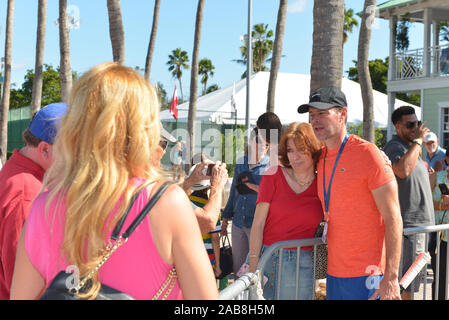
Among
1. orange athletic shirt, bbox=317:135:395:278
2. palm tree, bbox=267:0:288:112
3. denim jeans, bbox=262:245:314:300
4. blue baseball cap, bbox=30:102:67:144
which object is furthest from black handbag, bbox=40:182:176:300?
palm tree, bbox=267:0:288:112

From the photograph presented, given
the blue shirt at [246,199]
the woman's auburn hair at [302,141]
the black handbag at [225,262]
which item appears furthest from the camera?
the black handbag at [225,262]

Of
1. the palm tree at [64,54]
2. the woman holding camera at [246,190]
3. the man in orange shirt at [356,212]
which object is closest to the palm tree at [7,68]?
the palm tree at [64,54]

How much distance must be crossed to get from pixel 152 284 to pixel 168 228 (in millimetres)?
186

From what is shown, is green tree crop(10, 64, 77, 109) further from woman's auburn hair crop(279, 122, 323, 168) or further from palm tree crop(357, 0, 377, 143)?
woman's auburn hair crop(279, 122, 323, 168)

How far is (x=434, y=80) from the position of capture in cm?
2142

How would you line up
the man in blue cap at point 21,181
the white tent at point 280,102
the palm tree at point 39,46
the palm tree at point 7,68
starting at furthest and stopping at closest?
the white tent at point 280,102, the palm tree at point 7,68, the palm tree at point 39,46, the man in blue cap at point 21,181

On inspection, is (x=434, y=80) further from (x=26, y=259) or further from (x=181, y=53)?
(x=181, y=53)

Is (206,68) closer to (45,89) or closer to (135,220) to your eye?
(45,89)

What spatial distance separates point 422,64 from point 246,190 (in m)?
20.0

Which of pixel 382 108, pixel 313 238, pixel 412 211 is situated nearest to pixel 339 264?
pixel 313 238

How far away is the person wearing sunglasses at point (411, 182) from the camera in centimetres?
422

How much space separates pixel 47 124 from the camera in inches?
97.0

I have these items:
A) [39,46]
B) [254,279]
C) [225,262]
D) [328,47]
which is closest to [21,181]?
[254,279]

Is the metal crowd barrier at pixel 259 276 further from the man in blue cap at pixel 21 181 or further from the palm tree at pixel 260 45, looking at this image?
the palm tree at pixel 260 45
